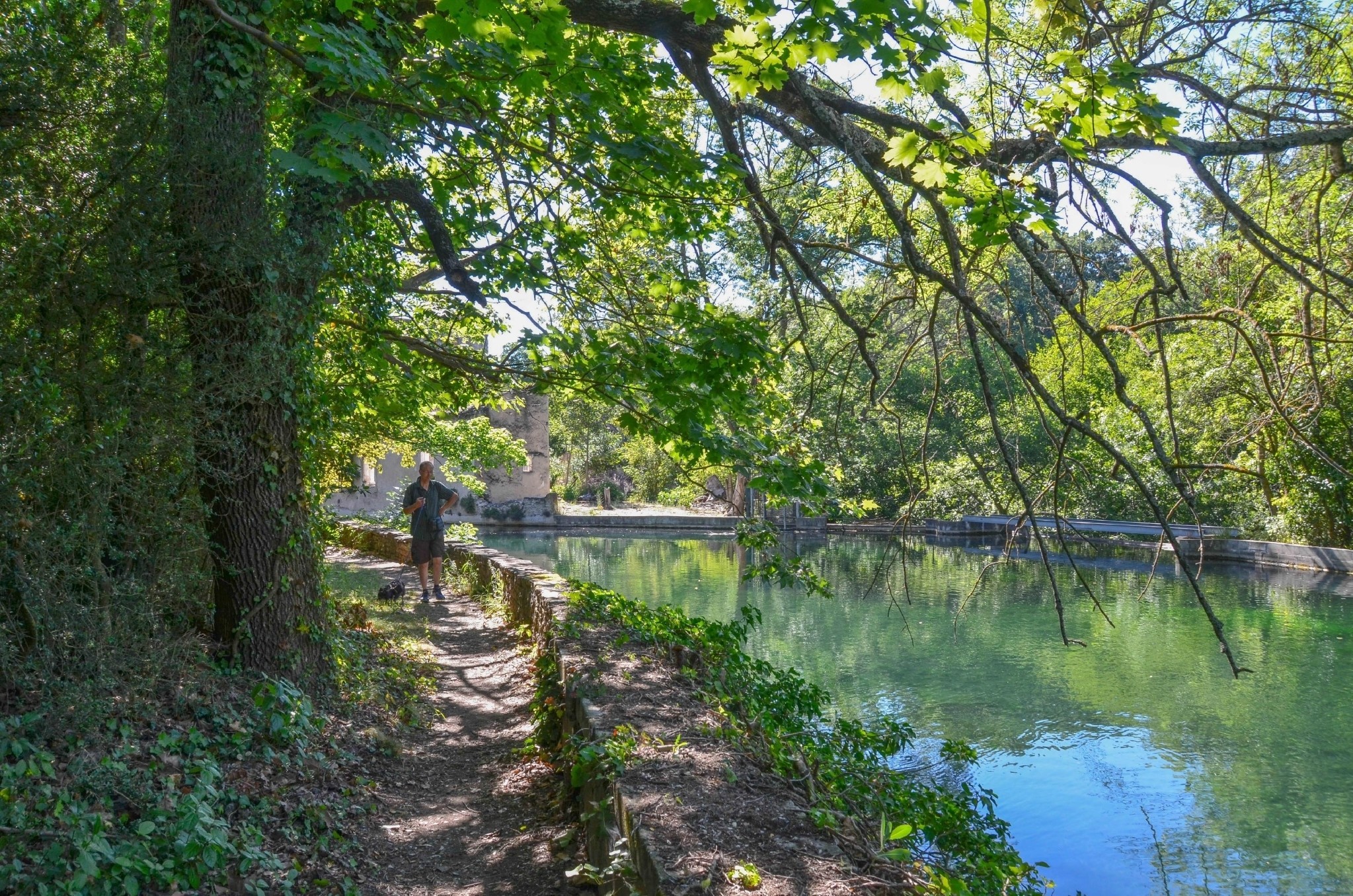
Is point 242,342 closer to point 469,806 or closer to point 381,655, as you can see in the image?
point 469,806

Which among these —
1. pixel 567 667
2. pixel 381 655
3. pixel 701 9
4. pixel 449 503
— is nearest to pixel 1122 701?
pixel 567 667

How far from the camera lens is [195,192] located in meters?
4.86

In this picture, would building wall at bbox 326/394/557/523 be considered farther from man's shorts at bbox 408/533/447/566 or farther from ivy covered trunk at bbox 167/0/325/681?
ivy covered trunk at bbox 167/0/325/681

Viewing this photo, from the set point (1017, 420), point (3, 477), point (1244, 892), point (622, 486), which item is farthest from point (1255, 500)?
point (622, 486)

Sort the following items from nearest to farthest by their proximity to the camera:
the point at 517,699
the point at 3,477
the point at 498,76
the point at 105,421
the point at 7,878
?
the point at 7,878, the point at 3,477, the point at 105,421, the point at 498,76, the point at 517,699

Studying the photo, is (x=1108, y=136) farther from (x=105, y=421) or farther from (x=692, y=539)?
(x=692, y=539)

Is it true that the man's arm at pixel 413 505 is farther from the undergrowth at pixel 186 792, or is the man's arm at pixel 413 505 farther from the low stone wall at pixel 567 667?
the undergrowth at pixel 186 792

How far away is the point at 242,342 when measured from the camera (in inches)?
200

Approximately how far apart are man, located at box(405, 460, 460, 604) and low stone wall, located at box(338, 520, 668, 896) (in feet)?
3.18

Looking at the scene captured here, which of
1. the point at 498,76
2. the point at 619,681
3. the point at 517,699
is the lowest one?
the point at 517,699

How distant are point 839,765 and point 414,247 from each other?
510cm

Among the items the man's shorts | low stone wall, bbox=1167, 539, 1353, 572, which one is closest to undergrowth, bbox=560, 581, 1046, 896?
the man's shorts

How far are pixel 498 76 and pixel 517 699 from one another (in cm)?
509

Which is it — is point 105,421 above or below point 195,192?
below
